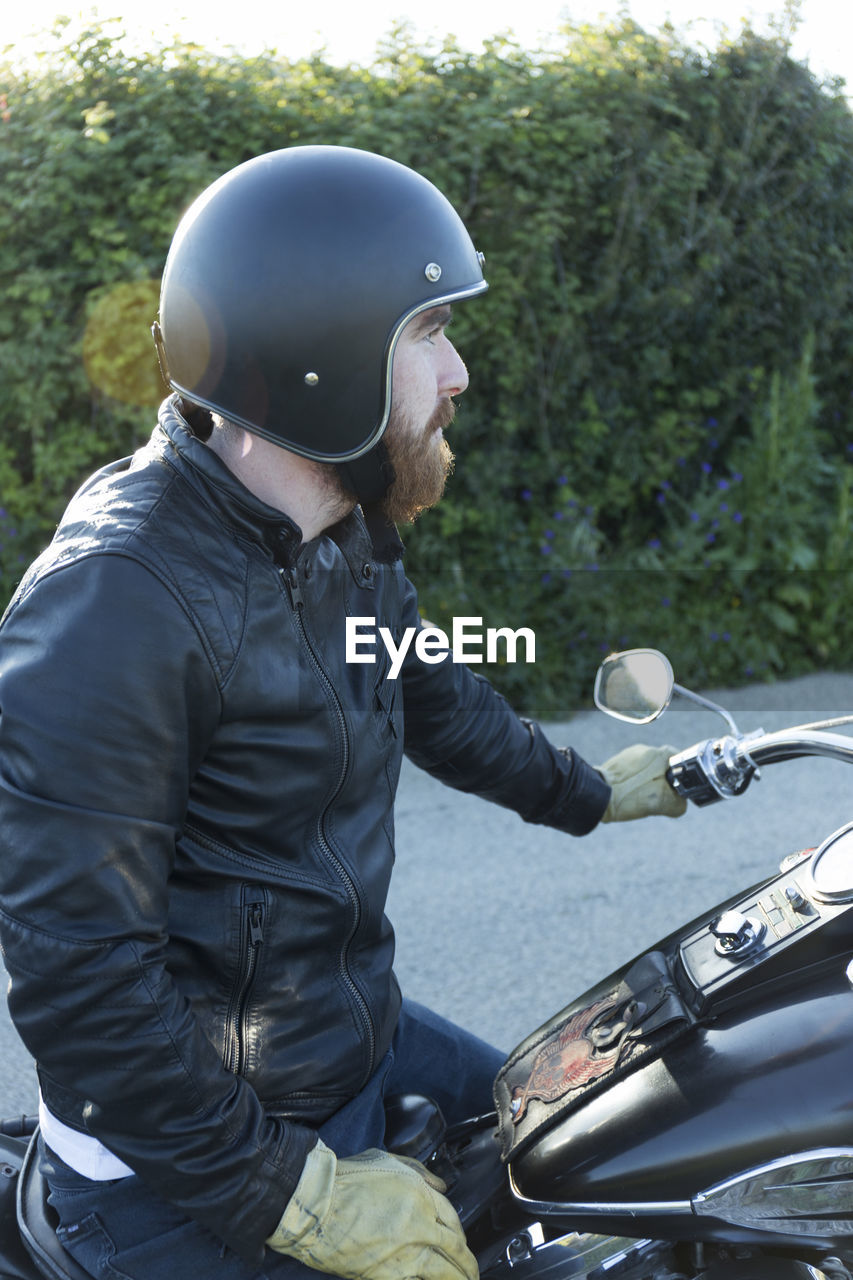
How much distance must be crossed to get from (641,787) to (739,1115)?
0.78 metres

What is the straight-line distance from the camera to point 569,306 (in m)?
6.01

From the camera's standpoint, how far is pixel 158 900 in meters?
1.33

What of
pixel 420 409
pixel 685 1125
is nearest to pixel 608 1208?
pixel 685 1125

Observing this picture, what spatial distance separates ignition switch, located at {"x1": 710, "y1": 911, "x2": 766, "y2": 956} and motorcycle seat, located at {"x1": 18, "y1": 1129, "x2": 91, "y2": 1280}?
0.82m

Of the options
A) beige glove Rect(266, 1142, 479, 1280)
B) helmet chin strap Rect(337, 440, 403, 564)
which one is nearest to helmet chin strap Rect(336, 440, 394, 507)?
helmet chin strap Rect(337, 440, 403, 564)

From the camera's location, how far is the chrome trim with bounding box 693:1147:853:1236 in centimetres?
130

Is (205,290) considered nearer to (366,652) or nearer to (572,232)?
(366,652)

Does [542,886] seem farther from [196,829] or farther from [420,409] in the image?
[196,829]

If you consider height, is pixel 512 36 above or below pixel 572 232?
above

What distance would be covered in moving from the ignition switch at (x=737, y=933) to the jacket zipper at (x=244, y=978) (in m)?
0.53

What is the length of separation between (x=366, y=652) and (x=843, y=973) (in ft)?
2.33

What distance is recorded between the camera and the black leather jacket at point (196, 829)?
1.28 m

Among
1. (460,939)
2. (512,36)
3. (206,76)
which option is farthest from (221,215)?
(512,36)

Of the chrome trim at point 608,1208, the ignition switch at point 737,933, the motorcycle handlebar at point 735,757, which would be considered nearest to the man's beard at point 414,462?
the motorcycle handlebar at point 735,757
